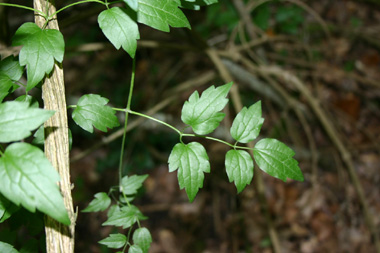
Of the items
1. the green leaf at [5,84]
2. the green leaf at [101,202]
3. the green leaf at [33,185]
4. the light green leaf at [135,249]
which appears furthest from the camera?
the green leaf at [101,202]

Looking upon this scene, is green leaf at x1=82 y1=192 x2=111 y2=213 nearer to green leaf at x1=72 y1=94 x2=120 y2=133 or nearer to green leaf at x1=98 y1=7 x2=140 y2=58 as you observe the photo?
A: green leaf at x1=72 y1=94 x2=120 y2=133

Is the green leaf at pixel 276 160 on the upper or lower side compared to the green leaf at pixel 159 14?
lower

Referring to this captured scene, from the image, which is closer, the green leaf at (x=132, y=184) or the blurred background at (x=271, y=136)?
Result: the green leaf at (x=132, y=184)

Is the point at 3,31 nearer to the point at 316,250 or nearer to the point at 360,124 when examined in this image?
the point at 316,250

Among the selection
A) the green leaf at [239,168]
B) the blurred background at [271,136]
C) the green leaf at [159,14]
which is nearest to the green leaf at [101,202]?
the green leaf at [239,168]

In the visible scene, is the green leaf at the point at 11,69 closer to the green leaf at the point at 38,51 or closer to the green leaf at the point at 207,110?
the green leaf at the point at 38,51

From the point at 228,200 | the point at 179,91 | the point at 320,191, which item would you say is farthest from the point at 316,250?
the point at 179,91
